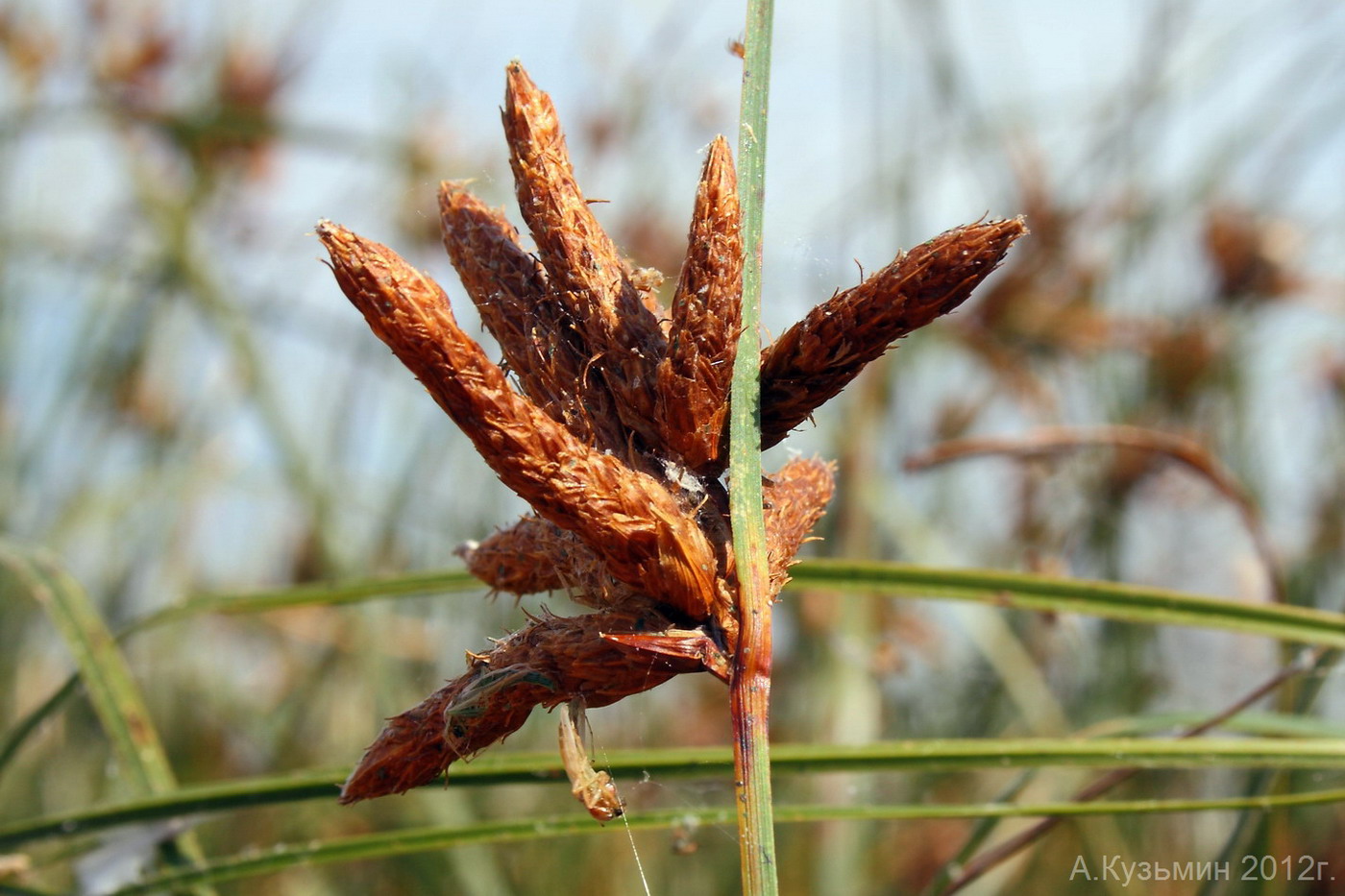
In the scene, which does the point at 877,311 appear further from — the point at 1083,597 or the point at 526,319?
the point at 1083,597

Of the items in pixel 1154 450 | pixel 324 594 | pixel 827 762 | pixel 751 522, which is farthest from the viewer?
pixel 1154 450

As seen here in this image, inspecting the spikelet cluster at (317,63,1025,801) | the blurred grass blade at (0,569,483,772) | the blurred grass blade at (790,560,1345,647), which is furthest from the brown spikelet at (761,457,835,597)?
the blurred grass blade at (0,569,483,772)

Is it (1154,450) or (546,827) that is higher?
(1154,450)

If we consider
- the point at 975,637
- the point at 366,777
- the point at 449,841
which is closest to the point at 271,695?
the point at 975,637

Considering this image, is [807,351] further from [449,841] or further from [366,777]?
[449,841]

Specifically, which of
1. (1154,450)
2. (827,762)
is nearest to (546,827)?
(827,762)

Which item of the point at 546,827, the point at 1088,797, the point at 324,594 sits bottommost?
the point at 1088,797

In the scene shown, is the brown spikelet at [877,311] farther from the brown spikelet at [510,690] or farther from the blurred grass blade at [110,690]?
the blurred grass blade at [110,690]
